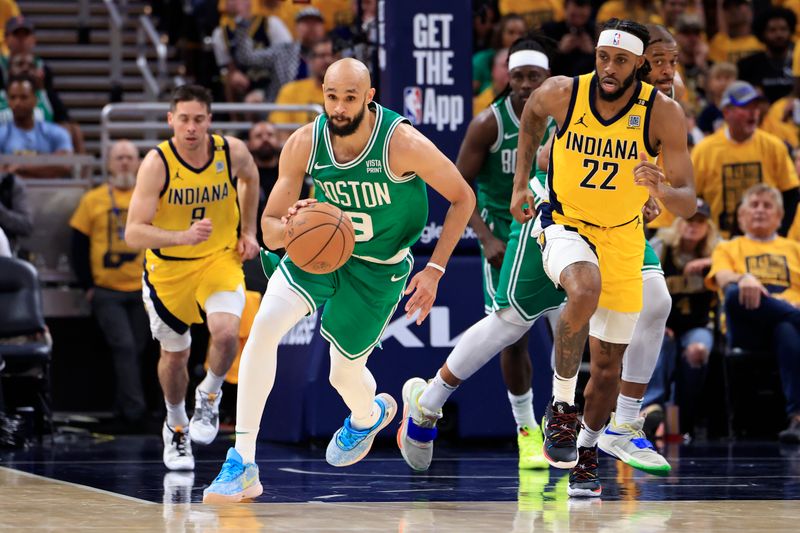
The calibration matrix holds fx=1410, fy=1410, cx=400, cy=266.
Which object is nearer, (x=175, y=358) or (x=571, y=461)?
(x=571, y=461)

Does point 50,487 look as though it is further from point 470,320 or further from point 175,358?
point 470,320

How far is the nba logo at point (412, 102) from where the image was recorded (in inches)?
379

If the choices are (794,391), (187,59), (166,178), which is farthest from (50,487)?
(187,59)

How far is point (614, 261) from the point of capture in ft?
22.5

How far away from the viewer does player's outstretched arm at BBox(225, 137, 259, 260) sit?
8836 millimetres

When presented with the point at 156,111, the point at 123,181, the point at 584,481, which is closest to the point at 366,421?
the point at 584,481

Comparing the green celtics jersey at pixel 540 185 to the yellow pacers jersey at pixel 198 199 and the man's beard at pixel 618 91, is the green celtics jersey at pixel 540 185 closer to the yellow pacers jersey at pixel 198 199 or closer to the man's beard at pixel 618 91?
the man's beard at pixel 618 91

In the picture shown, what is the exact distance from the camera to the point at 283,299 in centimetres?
645

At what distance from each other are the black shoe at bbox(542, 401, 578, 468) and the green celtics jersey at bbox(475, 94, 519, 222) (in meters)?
2.32

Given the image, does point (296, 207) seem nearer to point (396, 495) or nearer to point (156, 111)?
point (396, 495)

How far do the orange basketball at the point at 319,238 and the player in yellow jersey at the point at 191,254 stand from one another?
227 cm

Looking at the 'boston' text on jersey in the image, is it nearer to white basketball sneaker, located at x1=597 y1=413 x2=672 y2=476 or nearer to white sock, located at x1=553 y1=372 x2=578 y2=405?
white sock, located at x1=553 y1=372 x2=578 y2=405

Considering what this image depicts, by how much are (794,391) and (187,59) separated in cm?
856

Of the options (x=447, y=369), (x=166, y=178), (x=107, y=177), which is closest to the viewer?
(x=447, y=369)
